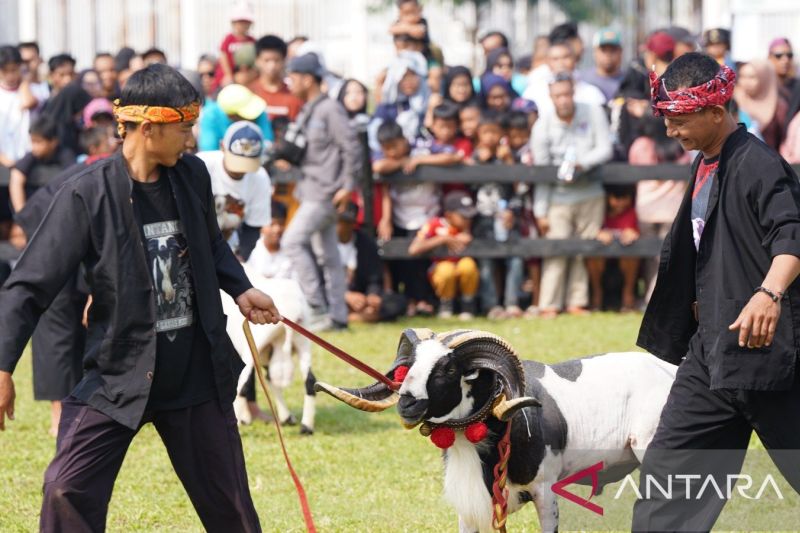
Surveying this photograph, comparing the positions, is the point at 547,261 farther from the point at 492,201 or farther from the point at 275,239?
the point at 275,239

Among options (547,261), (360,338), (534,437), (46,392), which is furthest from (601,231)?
(534,437)

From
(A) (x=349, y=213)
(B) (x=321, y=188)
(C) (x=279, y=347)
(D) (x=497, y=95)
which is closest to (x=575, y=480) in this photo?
(C) (x=279, y=347)

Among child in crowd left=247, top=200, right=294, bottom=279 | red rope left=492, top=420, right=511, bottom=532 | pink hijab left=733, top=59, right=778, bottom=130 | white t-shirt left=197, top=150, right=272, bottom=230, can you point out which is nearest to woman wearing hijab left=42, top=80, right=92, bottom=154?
child in crowd left=247, top=200, right=294, bottom=279

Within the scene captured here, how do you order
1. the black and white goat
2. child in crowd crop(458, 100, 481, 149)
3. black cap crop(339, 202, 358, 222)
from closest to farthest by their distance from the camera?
1. the black and white goat
2. black cap crop(339, 202, 358, 222)
3. child in crowd crop(458, 100, 481, 149)

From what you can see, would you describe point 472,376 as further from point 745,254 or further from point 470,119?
point 470,119

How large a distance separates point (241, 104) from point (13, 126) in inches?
177

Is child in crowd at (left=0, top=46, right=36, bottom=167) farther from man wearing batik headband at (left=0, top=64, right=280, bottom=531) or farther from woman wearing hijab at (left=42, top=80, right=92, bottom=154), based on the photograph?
man wearing batik headband at (left=0, top=64, right=280, bottom=531)

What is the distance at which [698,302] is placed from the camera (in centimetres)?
516

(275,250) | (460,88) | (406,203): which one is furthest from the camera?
(460,88)

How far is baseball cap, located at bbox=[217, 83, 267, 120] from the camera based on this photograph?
1093cm

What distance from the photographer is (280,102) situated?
13930 mm

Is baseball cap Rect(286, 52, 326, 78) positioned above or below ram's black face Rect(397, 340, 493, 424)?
above

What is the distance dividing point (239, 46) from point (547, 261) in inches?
158

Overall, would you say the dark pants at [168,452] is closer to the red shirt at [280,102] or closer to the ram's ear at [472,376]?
the ram's ear at [472,376]
